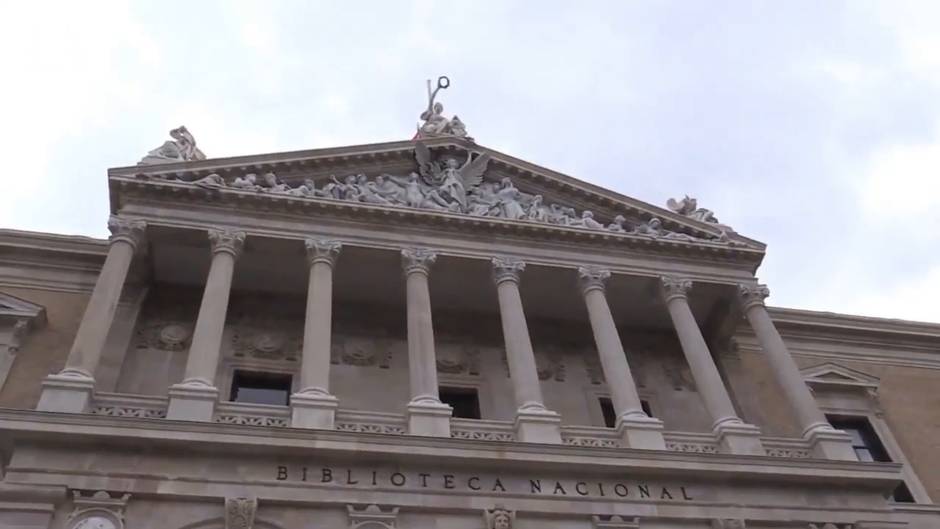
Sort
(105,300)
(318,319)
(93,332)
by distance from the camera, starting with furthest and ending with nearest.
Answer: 1. (318,319)
2. (105,300)
3. (93,332)

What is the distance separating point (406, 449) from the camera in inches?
568

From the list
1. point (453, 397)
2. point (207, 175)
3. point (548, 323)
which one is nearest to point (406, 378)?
point (453, 397)

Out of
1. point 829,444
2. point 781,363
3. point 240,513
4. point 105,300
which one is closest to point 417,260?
point 105,300

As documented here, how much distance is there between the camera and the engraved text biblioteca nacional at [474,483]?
14.0m

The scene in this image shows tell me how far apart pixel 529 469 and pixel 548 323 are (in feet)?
21.4

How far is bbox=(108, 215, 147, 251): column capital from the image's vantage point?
17.3 m

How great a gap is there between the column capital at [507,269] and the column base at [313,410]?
509 centimetres

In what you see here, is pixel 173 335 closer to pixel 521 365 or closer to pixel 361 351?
pixel 361 351

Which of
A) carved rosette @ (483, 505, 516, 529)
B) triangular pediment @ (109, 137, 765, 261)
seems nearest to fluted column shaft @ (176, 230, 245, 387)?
triangular pediment @ (109, 137, 765, 261)

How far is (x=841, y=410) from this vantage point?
2130 centimetres

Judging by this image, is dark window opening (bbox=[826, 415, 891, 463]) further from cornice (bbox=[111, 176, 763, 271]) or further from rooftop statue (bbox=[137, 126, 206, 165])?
rooftop statue (bbox=[137, 126, 206, 165])

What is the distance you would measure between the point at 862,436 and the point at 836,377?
152cm

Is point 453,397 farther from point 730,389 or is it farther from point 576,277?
point 730,389

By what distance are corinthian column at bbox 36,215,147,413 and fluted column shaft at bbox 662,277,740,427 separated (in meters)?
11.2
